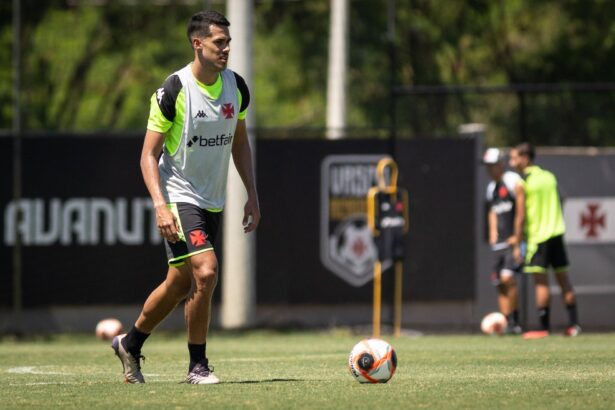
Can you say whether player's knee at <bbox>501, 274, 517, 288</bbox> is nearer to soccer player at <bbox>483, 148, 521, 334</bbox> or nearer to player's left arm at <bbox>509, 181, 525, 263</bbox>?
soccer player at <bbox>483, 148, 521, 334</bbox>

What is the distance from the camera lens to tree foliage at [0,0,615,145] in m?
28.4

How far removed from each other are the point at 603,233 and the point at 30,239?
7619mm

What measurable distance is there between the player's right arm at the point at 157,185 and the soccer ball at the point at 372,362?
1390 millimetres

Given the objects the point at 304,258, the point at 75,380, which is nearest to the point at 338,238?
the point at 304,258

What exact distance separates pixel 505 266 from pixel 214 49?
880 cm

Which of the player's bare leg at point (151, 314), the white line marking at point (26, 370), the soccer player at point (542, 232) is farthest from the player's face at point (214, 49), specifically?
the soccer player at point (542, 232)

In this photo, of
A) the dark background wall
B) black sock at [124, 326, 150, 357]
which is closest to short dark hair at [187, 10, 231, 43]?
black sock at [124, 326, 150, 357]

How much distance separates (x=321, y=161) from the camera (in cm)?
1823

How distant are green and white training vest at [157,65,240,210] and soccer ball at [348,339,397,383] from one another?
54.4 inches

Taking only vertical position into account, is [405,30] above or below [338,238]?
above

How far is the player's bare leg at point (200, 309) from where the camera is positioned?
8.63 meters

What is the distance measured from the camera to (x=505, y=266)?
16.9 meters

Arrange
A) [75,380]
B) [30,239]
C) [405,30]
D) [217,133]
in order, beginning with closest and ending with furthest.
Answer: [217,133]
[75,380]
[30,239]
[405,30]

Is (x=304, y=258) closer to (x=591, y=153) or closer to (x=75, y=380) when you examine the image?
(x=591, y=153)
